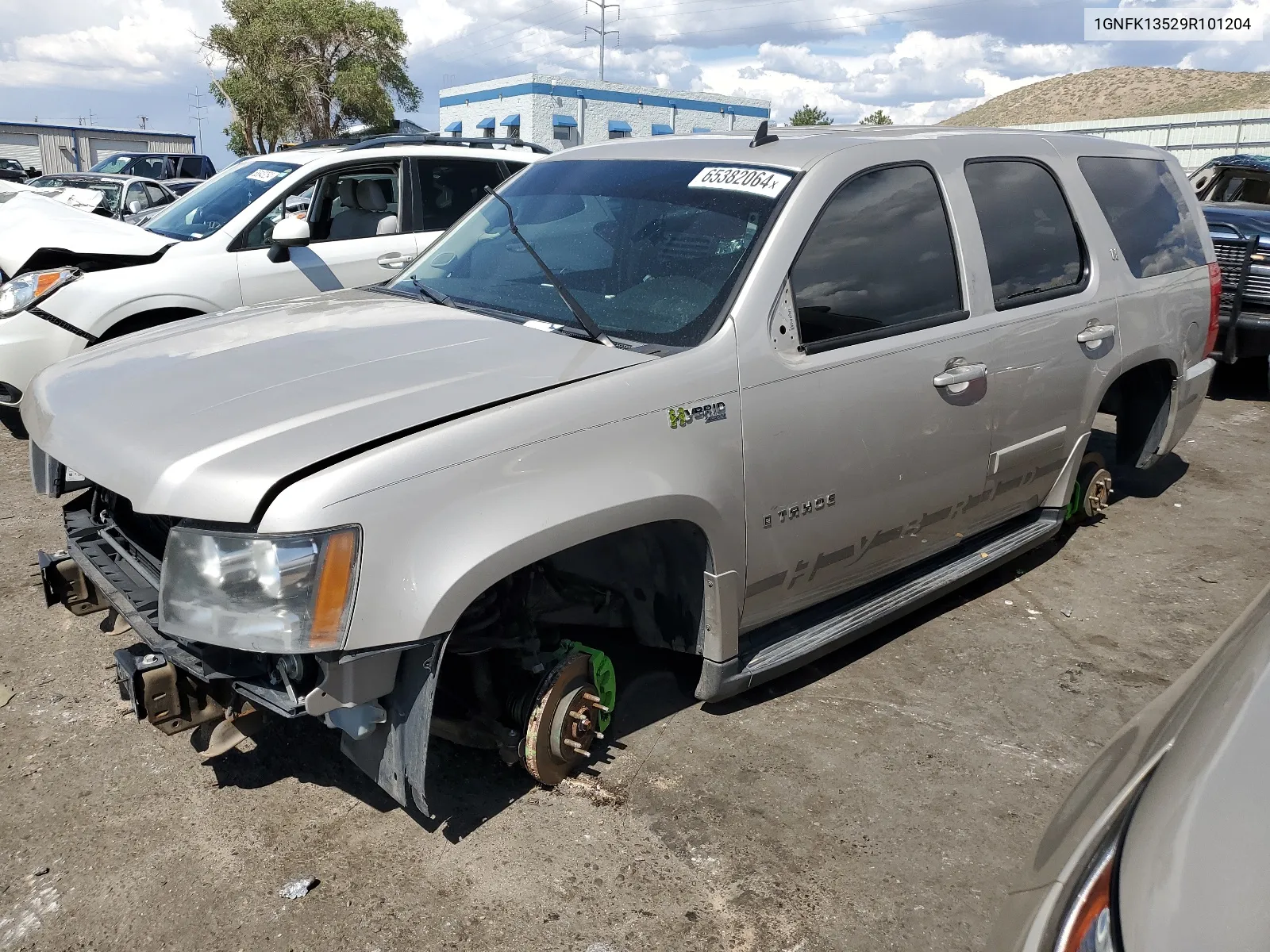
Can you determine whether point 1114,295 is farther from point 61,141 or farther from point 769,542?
point 61,141

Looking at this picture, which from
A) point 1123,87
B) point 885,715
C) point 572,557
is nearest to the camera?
point 572,557

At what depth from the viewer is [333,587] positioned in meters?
2.30

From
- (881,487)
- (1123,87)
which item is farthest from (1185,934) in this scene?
(1123,87)

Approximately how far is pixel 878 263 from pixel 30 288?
4996 millimetres

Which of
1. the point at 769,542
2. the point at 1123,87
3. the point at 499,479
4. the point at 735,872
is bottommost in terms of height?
the point at 735,872

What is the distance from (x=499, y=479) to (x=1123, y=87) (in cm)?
11676

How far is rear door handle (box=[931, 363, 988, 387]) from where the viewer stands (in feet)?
11.8

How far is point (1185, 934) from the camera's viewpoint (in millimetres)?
1222

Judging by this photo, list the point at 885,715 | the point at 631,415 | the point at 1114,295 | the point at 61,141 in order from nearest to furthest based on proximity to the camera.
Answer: the point at 631,415, the point at 885,715, the point at 1114,295, the point at 61,141

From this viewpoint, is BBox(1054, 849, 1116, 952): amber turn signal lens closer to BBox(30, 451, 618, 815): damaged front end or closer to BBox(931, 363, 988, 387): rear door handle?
BBox(30, 451, 618, 815): damaged front end

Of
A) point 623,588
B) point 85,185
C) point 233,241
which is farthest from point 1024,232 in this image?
point 85,185

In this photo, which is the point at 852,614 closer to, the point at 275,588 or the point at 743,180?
the point at 743,180

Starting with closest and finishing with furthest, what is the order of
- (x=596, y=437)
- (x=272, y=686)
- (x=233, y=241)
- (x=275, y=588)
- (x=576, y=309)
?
(x=275, y=588) < (x=272, y=686) < (x=596, y=437) < (x=576, y=309) < (x=233, y=241)

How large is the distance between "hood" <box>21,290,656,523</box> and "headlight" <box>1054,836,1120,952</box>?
170 cm
